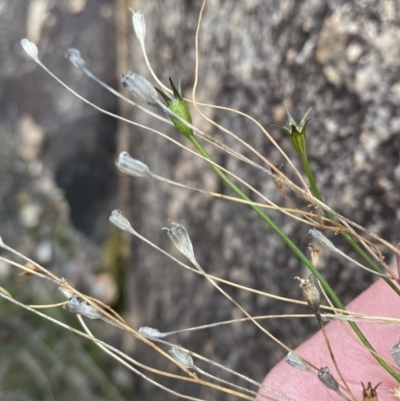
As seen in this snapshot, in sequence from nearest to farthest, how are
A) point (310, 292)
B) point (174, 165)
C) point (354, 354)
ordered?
point (310, 292), point (354, 354), point (174, 165)

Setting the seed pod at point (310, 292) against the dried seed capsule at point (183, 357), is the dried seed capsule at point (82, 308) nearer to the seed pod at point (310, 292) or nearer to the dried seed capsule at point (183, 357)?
the dried seed capsule at point (183, 357)

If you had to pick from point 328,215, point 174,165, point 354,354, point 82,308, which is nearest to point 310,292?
point 328,215

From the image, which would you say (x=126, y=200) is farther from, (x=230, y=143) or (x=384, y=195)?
(x=384, y=195)

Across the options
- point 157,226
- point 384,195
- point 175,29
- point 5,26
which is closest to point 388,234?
point 384,195

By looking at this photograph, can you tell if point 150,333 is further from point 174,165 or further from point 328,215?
point 174,165

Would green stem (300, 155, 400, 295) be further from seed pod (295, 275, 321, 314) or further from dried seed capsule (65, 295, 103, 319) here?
dried seed capsule (65, 295, 103, 319)
